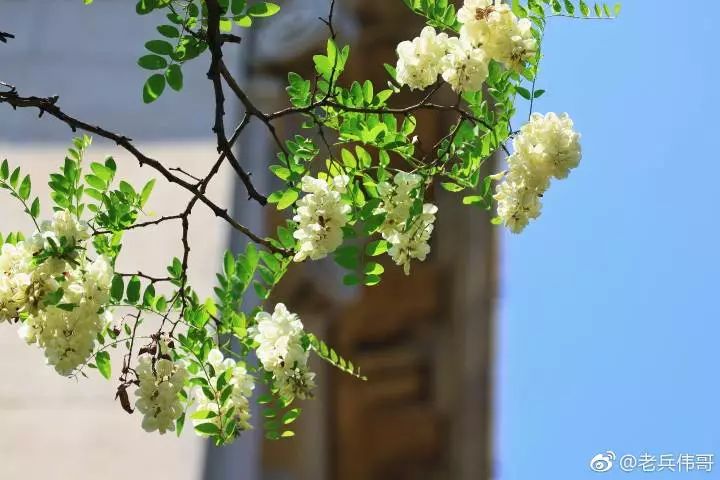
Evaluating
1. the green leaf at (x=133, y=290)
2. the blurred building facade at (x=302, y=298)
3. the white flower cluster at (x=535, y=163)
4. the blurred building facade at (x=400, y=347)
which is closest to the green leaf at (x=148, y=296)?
the green leaf at (x=133, y=290)

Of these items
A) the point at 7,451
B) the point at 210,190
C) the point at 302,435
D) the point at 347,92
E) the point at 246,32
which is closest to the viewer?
the point at 347,92

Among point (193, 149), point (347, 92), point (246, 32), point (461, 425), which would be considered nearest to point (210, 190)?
point (193, 149)

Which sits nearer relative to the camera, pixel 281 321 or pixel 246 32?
pixel 281 321

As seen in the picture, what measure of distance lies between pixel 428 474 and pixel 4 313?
24.3 feet

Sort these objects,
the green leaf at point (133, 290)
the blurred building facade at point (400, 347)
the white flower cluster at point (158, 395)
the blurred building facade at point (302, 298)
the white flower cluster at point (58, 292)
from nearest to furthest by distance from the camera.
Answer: the white flower cluster at point (58, 292), the white flower cluster at point (158, 395), the green leaf at point (133, 290), the blurred building facade at point (302, 298), the blurred building facade at point (400, 347)

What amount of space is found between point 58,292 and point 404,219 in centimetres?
55

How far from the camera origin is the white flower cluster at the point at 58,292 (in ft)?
4.72

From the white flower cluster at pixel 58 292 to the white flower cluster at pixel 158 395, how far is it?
100 mm

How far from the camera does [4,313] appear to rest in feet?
4.72

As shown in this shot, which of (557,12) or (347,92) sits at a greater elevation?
(557,12)

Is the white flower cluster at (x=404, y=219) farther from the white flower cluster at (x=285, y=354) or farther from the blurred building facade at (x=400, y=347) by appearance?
the blurred building facade at (x=400, y=347)

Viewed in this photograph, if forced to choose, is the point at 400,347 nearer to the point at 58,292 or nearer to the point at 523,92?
the point at 523,92

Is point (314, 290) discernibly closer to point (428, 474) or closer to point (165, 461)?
point (165, 461)

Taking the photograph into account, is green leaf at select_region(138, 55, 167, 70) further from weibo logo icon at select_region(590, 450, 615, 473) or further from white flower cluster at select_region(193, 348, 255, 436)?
weibo logo icon at select_region(590, 450, 615, 473)
